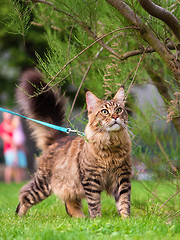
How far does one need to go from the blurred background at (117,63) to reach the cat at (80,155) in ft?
0.59

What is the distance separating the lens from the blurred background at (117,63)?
3.35 metres

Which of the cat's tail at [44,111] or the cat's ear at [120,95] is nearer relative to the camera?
the cat's ear at [120,95]

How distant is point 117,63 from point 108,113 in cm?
64

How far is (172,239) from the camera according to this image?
7.99 ft

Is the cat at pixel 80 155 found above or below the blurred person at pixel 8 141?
above

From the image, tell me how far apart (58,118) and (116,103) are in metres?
1.26

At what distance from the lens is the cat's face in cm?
346

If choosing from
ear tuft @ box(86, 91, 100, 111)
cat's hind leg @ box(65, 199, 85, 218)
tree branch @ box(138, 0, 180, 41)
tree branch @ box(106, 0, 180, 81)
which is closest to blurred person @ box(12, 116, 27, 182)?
cat's hind leg @ box(65, 199, 85, 218)

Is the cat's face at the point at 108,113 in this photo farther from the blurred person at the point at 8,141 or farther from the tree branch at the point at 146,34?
the blurred person at the point at 8,141

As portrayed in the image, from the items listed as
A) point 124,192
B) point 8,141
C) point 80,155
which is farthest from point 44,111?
point 8,141

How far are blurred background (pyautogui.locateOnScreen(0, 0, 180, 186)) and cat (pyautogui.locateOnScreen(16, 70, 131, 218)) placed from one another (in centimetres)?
18

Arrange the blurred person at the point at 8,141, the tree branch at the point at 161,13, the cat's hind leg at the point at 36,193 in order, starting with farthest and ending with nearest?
1. the blurred person at the point at 8,141
2. the cat's hind leg at the point at 36,193
3. the tree branch at the point at 161,13

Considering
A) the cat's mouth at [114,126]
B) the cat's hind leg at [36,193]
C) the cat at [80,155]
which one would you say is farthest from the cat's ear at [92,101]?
the cat's hind leg at [36,193]

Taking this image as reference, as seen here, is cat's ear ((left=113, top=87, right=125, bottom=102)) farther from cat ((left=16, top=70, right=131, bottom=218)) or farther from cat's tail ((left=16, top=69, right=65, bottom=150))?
cat's tail ((left=16, top=69, right=65, bottom=150))
